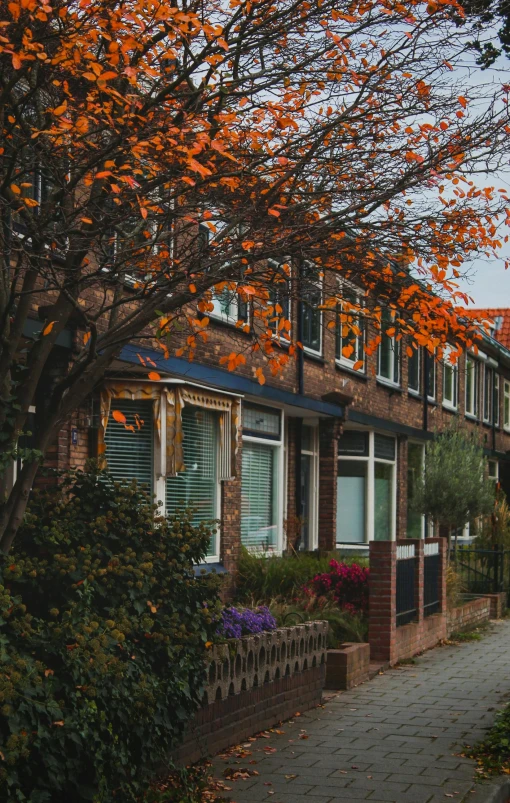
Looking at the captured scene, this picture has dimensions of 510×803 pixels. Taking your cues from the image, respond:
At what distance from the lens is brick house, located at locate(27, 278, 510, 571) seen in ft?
42.6

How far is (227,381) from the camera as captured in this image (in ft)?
49.5

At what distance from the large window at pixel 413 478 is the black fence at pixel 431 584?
30.6 ft

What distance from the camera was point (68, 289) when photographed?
6.90 meters

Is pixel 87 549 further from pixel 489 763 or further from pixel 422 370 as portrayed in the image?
pixel 422 370

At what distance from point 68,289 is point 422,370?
21.0 m

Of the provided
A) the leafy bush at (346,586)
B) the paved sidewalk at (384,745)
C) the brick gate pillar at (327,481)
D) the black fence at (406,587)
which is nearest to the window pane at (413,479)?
the brick gate pillar at (327,481)

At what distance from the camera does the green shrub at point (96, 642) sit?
5363mm

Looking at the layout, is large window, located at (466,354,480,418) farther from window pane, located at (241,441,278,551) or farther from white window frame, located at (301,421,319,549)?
window pane, located at (241,441,278,551)

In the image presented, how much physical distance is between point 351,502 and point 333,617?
10721mm

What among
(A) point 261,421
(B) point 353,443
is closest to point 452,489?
(B) point 353,443

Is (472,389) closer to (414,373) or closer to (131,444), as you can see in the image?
(414,373)

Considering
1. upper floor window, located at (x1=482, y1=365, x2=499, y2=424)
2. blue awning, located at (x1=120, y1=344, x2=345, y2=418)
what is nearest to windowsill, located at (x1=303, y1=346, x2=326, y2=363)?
blue awning, located at (x1=120, y1=344, x2=345, y2=418)

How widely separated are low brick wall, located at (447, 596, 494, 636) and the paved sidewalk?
13.3 ft

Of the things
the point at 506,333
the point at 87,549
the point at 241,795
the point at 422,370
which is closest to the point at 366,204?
the point at 87,549
